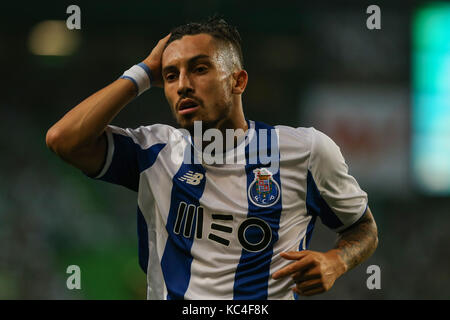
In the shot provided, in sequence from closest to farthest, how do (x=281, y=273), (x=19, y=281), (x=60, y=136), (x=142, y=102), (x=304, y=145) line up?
(x=281, y=273) → (x=60, y=136) → (x=304, y=145) → (x=19, y=281) → (x=142, y=102)

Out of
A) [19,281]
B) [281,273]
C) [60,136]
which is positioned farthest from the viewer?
[19,281]

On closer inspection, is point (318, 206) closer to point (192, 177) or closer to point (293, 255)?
point (293, 255)

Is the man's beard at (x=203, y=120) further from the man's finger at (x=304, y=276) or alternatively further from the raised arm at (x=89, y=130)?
the man's finger at (x=304, y=276)

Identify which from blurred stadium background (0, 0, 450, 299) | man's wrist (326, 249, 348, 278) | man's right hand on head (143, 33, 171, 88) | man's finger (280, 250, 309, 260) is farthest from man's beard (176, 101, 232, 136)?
blurred stadium background (0, 0, 450, 299)

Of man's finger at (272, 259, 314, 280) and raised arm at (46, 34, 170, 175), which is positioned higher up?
raised arm at (46, 34, 170, 175)

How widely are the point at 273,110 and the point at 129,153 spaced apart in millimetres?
7243

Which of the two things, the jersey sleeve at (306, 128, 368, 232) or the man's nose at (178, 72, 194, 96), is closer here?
the man's nose at (178, 72, 194, 96)

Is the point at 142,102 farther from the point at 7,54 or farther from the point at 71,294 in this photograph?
the point at 71,294

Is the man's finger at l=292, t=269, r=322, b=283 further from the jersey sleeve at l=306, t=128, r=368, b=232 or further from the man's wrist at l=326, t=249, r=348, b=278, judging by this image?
the jersey sleeve at l=306, t=128, r=368, b=232

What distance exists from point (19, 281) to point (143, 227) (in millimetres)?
6850

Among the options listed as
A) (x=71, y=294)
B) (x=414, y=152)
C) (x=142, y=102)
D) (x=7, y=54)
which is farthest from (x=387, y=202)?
(x=7, y=54)

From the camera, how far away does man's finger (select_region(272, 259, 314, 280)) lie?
2.09 metres

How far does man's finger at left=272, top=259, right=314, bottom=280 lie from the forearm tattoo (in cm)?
32
